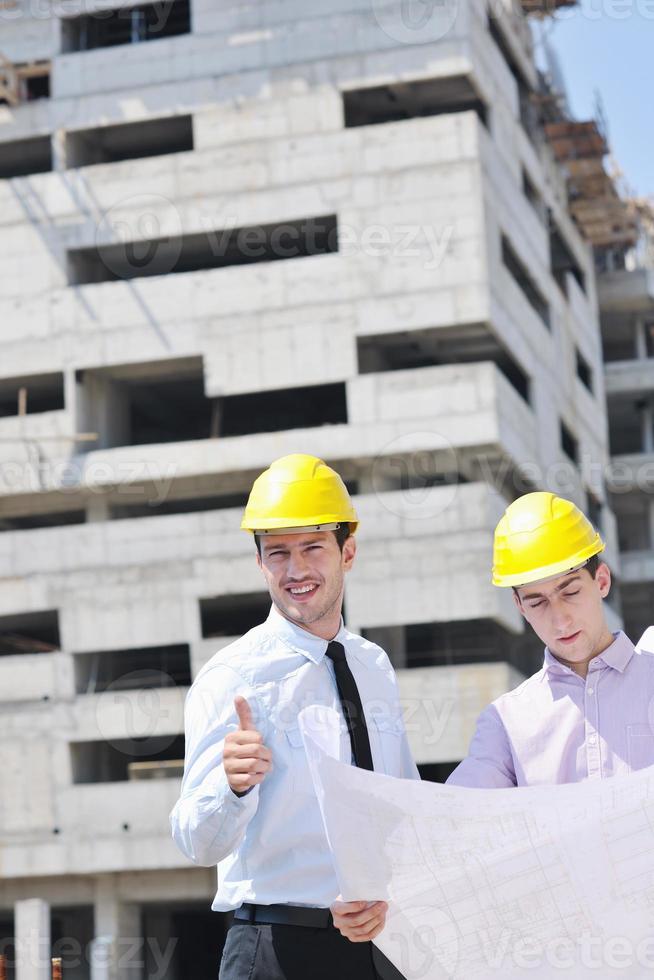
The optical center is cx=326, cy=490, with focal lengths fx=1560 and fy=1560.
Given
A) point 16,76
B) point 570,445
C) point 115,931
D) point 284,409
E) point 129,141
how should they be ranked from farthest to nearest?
point 570,445 → point 284,409 → point 129,141 → point 16,76 → point 115,931

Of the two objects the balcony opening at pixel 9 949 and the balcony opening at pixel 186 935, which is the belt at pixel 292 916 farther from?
the balcony opening at pixel 186 935

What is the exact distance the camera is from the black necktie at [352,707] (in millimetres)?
4750

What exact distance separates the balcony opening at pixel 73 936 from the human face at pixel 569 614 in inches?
1311

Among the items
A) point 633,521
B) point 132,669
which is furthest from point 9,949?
point 633,521

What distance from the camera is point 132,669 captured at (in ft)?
117

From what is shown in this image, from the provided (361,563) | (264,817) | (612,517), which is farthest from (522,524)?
(612,517)

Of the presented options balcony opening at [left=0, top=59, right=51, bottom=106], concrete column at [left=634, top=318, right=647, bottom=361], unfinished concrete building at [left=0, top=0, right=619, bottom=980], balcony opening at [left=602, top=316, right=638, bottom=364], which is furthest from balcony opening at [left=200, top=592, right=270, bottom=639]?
balcony opening at [left=602, top=316, right=638, bottom=364]

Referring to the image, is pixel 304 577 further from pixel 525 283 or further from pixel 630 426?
pixel 630 426

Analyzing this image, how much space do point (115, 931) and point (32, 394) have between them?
1355 centimetres

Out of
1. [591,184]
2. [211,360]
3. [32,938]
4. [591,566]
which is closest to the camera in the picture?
[591,566]

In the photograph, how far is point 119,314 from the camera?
114 ft

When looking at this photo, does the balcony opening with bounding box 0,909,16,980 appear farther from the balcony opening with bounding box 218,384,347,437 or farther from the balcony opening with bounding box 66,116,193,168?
the balcony opening with bounding box 66,116,193,168

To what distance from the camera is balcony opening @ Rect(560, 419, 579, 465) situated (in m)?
42.9

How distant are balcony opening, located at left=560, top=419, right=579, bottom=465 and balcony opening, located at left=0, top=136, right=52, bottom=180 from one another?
50.8 feet
